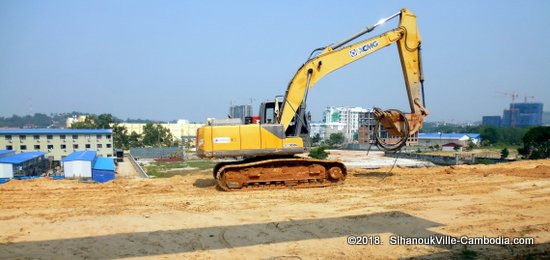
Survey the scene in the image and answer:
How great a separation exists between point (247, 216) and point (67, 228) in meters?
3.65

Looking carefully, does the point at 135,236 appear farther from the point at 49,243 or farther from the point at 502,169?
the point at 502,169

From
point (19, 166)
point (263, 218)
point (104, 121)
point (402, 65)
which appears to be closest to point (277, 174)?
point (263, 218)

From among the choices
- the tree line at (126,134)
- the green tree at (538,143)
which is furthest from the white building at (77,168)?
the tree line at (126,134)

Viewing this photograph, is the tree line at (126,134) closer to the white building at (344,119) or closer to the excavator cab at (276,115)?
the white building at (344,119)

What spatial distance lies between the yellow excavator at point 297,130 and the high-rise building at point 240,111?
0.43m

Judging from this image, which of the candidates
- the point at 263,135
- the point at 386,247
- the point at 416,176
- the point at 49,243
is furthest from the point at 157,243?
the point at 416,176

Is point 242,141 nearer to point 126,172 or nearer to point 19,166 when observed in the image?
point 19,166

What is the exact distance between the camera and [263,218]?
7730mm

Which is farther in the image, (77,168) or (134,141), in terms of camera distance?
(134,141)

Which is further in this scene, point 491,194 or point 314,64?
point 314,64

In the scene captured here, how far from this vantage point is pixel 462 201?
916 cm

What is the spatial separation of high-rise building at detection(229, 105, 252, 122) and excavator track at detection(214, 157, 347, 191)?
165 cm

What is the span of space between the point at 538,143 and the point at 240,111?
43.7m

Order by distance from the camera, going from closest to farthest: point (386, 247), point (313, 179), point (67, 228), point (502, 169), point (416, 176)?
point (386, 247) → point (67, 228) → point (313, 179) → point (416, 176) → point (502, 169)
